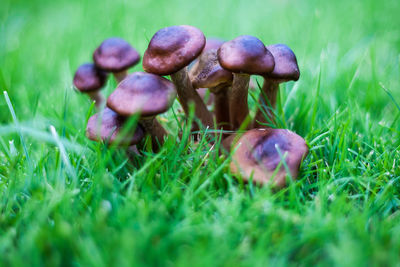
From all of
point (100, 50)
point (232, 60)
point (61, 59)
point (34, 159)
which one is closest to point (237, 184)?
point (232, 60)

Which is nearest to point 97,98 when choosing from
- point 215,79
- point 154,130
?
point 154,130

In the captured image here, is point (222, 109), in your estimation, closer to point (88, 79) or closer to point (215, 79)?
point (215, 79)

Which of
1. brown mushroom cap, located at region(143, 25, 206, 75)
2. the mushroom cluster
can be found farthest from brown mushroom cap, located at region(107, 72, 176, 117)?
brown mushroom cap, located at region(143, 25, 206, 75)

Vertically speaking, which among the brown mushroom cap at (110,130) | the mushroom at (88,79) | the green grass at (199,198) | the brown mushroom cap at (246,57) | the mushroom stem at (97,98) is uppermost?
the brown mushroom cap at (246,57)

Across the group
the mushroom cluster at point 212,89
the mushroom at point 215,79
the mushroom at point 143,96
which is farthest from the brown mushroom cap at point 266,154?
the mushroom at point 143,96

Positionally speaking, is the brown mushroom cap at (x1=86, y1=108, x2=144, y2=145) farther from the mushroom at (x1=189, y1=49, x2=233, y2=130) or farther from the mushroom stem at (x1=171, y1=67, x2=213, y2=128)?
the mushroom at (x1=189, y1=49, x2=233, y2=130)

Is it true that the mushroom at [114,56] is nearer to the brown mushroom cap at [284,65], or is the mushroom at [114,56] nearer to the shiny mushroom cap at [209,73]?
the shiny mushroom cap at [209,73]

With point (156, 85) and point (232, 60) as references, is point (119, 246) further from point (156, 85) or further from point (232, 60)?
point (232, 60)
